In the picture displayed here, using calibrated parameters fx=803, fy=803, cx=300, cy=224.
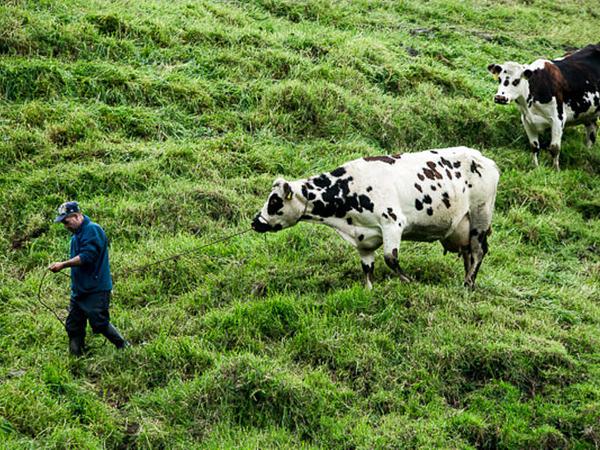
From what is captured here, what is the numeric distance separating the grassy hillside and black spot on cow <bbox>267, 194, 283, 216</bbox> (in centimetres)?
92

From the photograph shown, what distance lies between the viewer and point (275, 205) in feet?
30.5

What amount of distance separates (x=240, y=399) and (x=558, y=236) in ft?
20.7

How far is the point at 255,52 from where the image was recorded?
15086 mm

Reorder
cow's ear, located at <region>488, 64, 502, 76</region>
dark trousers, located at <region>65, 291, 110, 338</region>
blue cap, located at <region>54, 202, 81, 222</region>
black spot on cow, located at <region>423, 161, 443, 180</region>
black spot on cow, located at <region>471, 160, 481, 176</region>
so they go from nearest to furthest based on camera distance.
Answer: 1. blue cap, located at <region>54, 202, 81, 222</region>
2. dark trousers, located at <region>65, 291, 110, 338</region>
3. black spot on cow, located at <region>423, 161, 443, 180</region>
4. black spot on cow, located at <region>471, 160, 481, 176</region>
5. cow's ear, located at <region>488, 64, 502, 76</region>

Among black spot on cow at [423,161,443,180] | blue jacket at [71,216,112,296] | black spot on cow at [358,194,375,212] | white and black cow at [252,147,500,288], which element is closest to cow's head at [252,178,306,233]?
white and black cow at [252,147,500,288]

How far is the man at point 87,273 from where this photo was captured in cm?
794

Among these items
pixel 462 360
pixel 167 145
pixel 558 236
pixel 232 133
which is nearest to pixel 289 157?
pixel 232 133

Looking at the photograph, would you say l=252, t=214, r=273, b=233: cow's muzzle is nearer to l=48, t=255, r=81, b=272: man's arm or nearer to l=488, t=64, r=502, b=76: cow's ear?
l=48, t=255, r=81, b=272: man's arm

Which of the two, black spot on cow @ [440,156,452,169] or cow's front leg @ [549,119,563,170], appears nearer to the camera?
black spot on cow @ [440,156,452,169]

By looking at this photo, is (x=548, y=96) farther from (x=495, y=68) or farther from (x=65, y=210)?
(x=65, y=210)

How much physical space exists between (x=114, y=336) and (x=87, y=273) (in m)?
0.76

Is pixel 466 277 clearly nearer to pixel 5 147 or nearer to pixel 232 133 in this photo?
pixel 232 133

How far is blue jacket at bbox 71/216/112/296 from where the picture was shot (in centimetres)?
798

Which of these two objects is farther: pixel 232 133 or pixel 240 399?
pixel 232 133
